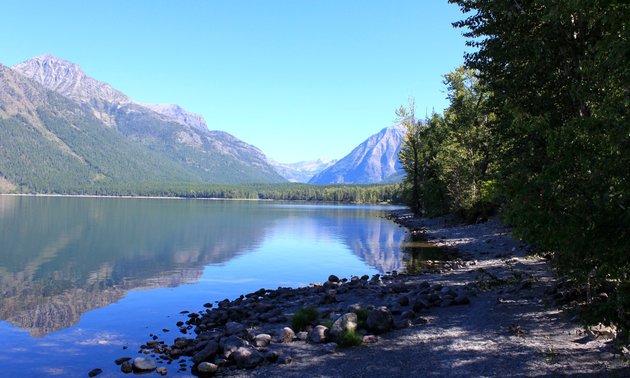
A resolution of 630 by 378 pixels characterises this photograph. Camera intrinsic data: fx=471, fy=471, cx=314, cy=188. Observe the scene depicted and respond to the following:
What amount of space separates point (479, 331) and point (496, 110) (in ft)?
44.0

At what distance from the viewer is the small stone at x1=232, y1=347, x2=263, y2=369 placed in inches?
560

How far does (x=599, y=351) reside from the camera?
11852mm

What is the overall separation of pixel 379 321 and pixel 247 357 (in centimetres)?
460

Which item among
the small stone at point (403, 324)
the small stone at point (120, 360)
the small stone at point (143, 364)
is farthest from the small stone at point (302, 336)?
the small stone at point (120, 360)

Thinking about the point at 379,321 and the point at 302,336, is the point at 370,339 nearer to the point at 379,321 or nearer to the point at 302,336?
the point at 379,321

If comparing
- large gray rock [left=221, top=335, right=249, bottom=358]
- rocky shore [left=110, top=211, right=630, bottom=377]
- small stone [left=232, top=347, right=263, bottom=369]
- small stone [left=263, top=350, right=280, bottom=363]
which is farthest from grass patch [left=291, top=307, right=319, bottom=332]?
small stone [left=232, top=347, right=263, bottom=369]

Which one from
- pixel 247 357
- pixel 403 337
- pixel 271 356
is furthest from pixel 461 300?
pixel 247 357

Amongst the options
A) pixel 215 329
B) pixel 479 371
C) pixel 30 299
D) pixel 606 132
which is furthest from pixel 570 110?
pixel 30 299

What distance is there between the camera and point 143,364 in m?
15.0

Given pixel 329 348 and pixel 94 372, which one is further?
pixel 94 372

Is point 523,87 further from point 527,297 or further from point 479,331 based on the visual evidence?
point 479,331

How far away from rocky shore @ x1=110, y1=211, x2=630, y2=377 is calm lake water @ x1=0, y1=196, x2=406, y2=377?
164 centimetres

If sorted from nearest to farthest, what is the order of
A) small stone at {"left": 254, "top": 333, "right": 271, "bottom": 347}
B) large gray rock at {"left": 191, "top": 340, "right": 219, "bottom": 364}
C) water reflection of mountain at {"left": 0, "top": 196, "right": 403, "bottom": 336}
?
large gray rock at {"left": 191, "top": 340, "right": 219, "bottom": 364} < small stone at {"left": 254, "top": 333, "right": 271, "bottom": 347} < water reflection of mountain at {"left": 0, "top": 196, "right": 403, "bottom": 336}

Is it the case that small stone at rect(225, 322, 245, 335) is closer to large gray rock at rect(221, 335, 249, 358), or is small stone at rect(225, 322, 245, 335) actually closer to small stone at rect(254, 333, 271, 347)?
large gray rock at rect(221, 335, 249, 358)
